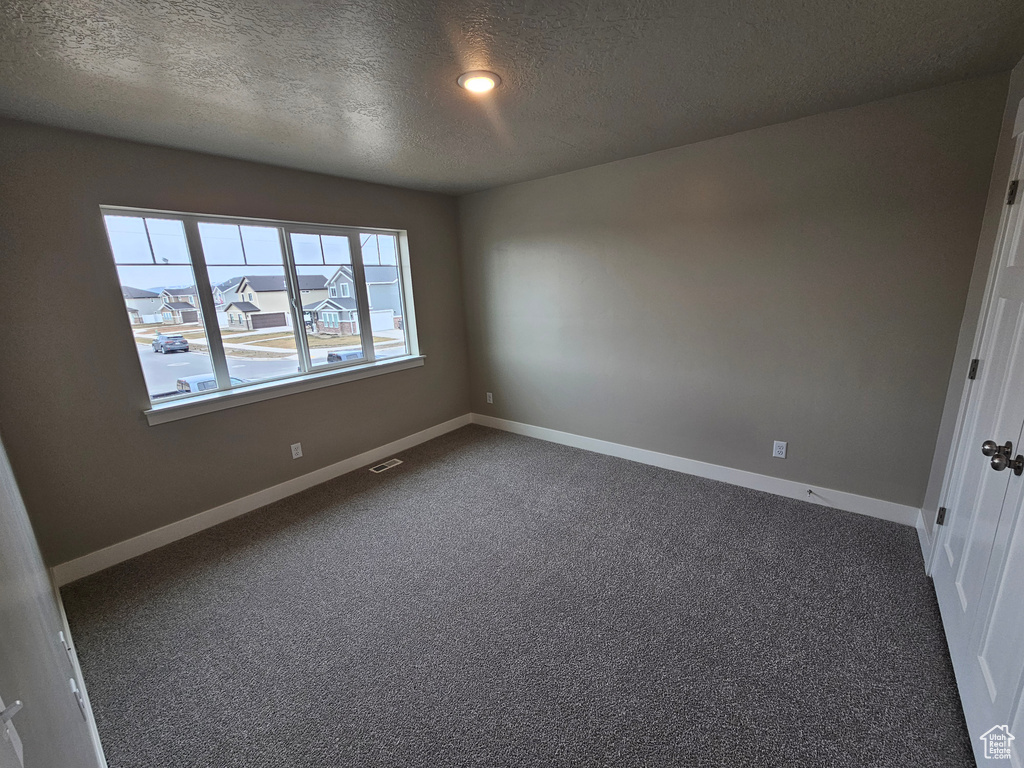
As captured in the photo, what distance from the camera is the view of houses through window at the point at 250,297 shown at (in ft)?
8.23

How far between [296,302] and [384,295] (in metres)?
0.78

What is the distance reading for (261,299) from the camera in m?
3.02

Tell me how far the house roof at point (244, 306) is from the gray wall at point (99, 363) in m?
0.57

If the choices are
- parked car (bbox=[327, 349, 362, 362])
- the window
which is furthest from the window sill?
parked car (bbox=[327, 349, 362, 362])

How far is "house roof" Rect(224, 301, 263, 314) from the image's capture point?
2863 millimetres

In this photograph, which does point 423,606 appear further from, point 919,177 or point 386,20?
point 919,177

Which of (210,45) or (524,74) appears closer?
(210,45)

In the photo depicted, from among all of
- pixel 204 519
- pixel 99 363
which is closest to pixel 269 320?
pixel 99 363

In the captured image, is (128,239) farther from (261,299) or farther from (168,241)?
(261,299)

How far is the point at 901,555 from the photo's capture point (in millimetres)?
2230

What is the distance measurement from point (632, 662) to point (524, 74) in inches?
93.8

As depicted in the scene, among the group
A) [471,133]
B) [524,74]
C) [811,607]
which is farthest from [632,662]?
[471,133]

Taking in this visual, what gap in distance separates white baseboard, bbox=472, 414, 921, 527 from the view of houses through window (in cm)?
182

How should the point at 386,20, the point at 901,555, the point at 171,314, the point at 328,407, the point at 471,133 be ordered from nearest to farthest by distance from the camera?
the point at 386,20
the point at 901,555
the point at 471,133
the point at 171,314
the point at 328,407
